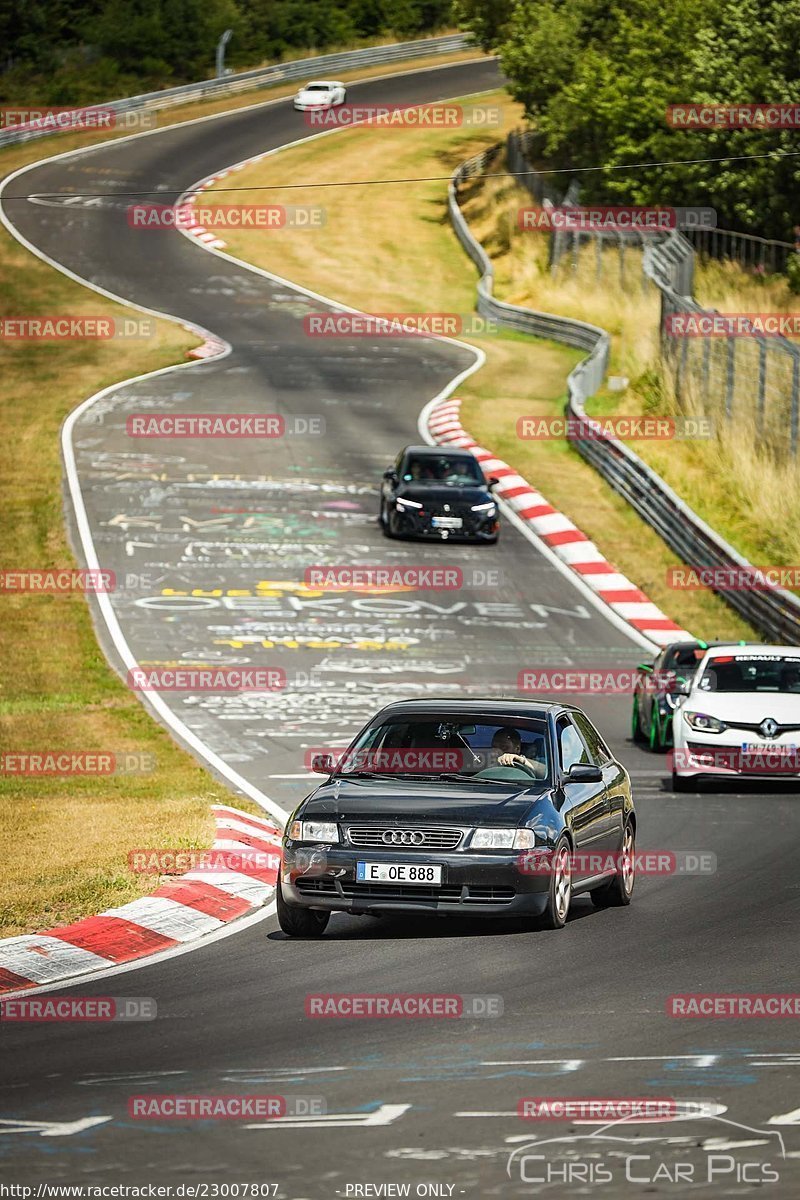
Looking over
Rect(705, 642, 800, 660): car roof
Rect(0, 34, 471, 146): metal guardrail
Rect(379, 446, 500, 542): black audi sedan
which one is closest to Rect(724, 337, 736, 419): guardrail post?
Rect(379, 446, 500, 542): black audi sedan

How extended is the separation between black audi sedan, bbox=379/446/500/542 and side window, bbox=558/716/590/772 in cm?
2044

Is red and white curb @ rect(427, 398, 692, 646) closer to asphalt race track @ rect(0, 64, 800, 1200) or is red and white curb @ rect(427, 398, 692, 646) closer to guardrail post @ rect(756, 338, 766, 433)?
asphalt race track @ rect(0, 64, 800, 1200)

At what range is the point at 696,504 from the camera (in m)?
36.3

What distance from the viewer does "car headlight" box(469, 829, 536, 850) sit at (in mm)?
11297

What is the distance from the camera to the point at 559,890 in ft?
38.5

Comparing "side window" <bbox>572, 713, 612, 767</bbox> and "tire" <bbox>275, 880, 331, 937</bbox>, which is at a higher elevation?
"side window" <bbox>572, 713, 612, 767</bbox>

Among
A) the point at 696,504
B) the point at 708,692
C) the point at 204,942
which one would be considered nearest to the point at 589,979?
the point at 204,942

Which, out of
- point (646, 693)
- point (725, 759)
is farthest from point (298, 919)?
point (646, 693)

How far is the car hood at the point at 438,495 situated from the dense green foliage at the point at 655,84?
72.1ft

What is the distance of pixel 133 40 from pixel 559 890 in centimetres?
8293

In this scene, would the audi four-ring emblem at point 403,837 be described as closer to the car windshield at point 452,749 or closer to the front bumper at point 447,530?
the car windshield at point 452,749

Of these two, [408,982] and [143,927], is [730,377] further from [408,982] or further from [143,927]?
[408,982]

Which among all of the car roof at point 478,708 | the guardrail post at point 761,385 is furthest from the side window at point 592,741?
the guardrail post at point 761,385

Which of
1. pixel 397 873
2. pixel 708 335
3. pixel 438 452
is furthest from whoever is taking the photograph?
pixel 708 335
